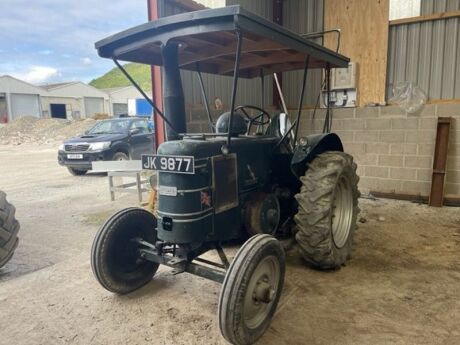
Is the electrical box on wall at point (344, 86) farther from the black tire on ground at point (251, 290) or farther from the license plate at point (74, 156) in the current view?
the license plate at point (74, 156)

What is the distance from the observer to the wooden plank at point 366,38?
5551 millimetres

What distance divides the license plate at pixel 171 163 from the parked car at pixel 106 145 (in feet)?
19.6

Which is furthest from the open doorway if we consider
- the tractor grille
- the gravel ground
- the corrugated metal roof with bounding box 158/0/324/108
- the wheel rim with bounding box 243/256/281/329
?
the wheel rim with bounding box 243/256/281/329

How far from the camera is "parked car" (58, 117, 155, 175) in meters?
7.89

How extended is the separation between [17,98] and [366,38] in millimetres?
35916

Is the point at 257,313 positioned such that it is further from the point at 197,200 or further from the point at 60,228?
the point at 60,228

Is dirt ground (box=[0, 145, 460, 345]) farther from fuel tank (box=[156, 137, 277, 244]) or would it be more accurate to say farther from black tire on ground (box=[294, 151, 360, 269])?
fuel tank (box=[156, 137, 277, 244])

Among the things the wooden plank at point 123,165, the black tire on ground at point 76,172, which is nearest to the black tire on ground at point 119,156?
the black tire on ground at point 76,172

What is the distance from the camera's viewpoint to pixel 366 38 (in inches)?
224

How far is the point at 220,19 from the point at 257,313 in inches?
65.9

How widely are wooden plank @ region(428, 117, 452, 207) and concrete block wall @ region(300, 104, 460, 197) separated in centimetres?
13

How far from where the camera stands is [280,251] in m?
2.14

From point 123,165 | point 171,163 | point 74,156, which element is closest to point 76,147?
point 74,156

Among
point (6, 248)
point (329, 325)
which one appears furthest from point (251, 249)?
point (6, 248)
